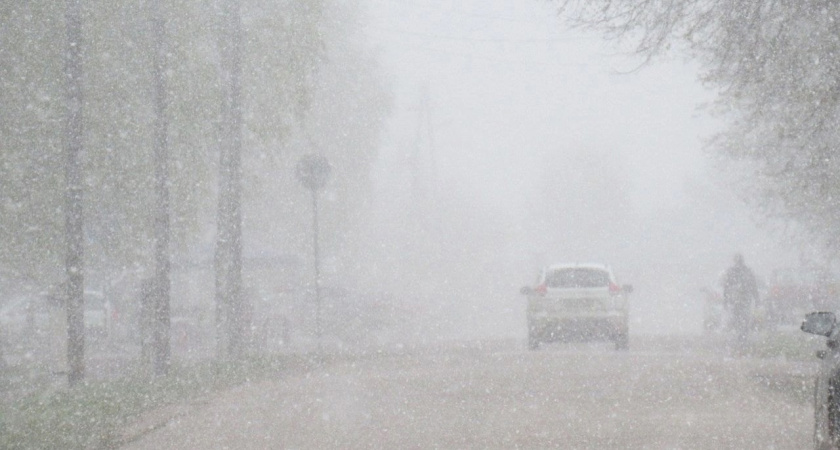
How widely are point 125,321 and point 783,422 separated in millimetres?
23753

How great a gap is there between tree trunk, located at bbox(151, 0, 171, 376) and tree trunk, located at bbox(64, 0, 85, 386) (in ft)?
3.71

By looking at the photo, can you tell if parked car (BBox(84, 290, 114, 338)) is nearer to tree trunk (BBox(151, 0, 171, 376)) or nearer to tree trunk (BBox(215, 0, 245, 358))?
tree trunk (BBox(215, 0, 245, 358))

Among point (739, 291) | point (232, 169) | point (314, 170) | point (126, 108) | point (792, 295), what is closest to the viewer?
point (126, 108)

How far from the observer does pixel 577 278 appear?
63.9ft

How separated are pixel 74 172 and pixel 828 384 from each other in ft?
37.2

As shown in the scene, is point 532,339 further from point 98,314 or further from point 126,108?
point 98,314

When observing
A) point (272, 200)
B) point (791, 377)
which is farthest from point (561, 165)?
point (791, 377)

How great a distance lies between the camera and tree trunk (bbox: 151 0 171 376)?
15461mm

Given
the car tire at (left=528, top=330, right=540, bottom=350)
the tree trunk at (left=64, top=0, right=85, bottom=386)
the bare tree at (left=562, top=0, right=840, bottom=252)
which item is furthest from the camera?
the car tire at (left=528, top=330, right=540, bottom=350)

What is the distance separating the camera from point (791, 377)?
42.9 feet

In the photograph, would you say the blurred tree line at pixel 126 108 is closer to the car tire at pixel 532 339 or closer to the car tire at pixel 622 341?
the car tire at pixel 532 339

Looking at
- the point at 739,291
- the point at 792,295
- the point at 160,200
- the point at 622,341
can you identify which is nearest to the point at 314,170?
the point at 160,200

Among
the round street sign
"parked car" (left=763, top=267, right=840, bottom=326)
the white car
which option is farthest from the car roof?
"parked car" (left=763, top=267, right=840, bottom=326)

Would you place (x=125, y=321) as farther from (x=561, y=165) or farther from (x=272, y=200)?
(x=561, y=165)
